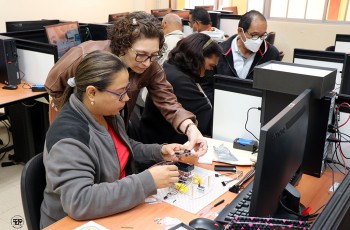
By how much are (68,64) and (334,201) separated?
134cm

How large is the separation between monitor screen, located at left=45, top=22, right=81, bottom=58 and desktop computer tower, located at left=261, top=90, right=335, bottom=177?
8.73 feet

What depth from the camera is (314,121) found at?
1.37 metres

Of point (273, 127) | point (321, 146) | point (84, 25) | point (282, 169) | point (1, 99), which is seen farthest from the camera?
point (84, 25)

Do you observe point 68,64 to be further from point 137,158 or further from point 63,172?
point 63,172

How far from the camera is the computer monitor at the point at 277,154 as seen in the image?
89cm

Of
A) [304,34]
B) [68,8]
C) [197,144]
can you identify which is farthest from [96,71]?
[304,34]

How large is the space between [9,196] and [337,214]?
254cm

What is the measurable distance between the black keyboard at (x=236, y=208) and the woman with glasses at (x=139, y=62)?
1.26ft

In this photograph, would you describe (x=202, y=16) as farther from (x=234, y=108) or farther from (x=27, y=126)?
(x=234, y=108)

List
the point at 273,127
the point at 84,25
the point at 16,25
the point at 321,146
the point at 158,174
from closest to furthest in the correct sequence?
1. the point at 273,127
2. the point at 158,174
3. the point at 321,146
4. the point at 16,25
5. the point at 84,25

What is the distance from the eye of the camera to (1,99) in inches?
106

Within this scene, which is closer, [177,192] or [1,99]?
[177,192]

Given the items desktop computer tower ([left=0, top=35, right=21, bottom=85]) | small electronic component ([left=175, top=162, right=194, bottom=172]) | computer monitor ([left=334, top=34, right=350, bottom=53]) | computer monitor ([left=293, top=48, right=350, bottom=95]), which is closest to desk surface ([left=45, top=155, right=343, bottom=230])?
small electronic component ([left=175, top=162, right=194, bottom=172])

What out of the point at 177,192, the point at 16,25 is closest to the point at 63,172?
the point at 177,192
